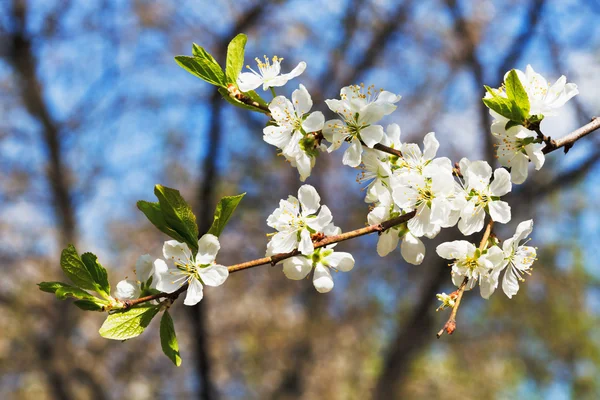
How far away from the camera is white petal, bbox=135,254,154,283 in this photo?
69 cm

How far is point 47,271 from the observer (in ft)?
15.0

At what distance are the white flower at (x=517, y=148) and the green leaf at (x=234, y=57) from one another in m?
0.33

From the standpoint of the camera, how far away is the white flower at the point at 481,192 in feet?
2.24

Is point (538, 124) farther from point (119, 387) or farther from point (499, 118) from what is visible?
point (119, 387)

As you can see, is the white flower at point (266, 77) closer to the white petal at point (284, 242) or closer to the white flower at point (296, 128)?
the white flower at point (296, 128)

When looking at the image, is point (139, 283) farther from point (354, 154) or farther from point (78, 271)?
point (354, 154)

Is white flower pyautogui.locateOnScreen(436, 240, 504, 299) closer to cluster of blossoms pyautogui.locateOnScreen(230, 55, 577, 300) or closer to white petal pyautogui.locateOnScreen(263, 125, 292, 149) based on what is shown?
cluster of blossoms pyautogui.locateOnScreen(230, 55, 577, 300)

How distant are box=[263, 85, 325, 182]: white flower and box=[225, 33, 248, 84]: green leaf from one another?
60 millimetres

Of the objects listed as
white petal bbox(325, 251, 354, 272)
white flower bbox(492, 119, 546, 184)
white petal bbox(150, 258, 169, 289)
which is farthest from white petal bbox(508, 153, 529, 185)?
white petal bbox(150, 258, 169, 289)

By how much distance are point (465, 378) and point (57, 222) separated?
4.28m

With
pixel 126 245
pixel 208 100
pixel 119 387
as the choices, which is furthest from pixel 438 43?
pixel 119 387

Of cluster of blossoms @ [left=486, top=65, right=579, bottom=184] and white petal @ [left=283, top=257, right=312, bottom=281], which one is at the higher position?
cluster of blossoms @ [left=486, top=65, right=579, bottom=184]

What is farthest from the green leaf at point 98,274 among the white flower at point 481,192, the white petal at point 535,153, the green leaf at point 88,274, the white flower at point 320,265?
the white petal at point 535,153

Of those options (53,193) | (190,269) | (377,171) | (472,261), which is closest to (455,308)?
(472,261)
